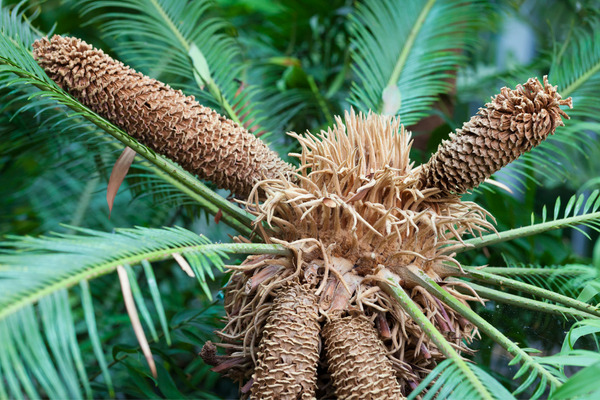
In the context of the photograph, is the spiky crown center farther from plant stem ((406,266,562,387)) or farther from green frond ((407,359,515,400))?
green frond ((407,359,515,400))

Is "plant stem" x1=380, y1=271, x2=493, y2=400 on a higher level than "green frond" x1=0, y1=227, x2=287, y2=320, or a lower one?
lower

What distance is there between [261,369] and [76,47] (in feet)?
1.56

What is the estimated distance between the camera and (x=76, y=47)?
66 centimetres

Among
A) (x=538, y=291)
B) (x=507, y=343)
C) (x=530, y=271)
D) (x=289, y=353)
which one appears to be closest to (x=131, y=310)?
(x=289, y=353)

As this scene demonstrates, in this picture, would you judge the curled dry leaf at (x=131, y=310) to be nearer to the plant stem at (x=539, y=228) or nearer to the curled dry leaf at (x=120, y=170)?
the curled dry leaf at (x=120, y=170)

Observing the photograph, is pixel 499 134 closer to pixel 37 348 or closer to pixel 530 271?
pixel 530 271

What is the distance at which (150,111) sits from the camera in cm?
68

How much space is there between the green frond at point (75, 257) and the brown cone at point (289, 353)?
4.1 inches

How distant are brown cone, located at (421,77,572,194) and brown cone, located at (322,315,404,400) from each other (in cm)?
23

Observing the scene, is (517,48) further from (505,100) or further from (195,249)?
(195,249)

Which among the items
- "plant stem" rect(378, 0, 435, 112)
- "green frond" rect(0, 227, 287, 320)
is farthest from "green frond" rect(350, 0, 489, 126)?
"green frond" rect(0, 227, 287, 320)

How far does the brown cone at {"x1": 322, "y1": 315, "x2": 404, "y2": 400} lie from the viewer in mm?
572

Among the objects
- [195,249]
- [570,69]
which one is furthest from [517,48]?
[195,249]

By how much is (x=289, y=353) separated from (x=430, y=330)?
0.53 feet
